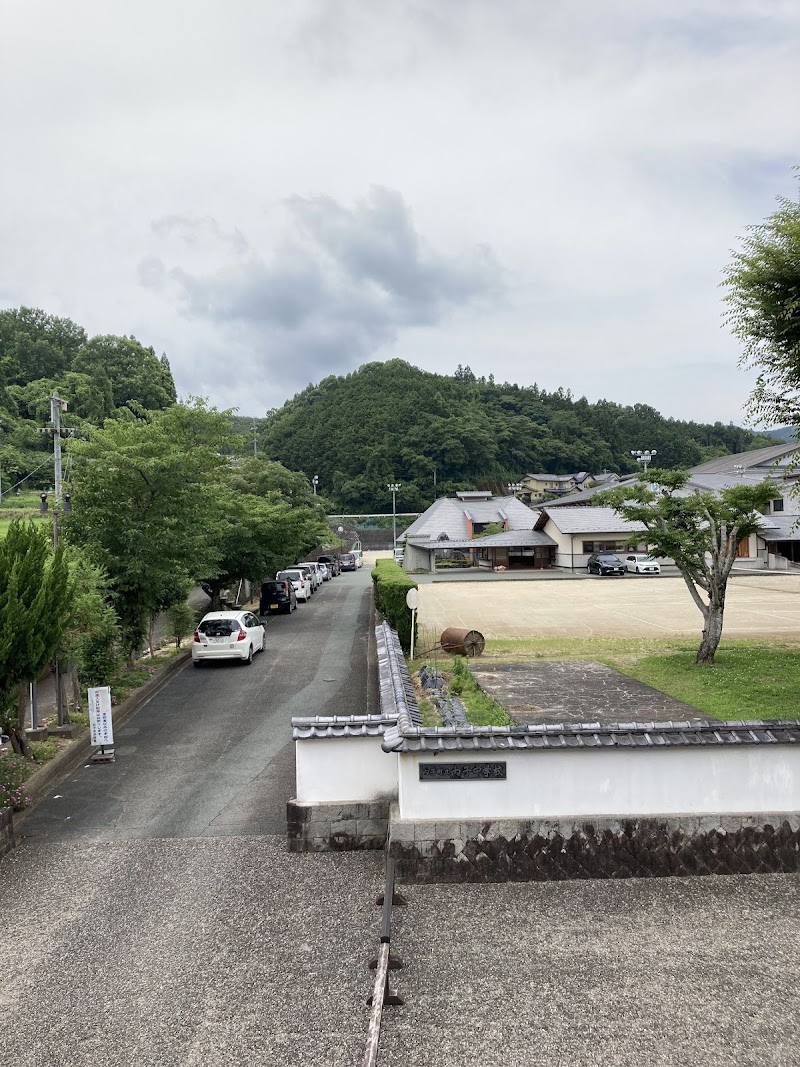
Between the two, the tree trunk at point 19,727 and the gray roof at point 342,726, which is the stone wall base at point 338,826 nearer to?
the gray roof at point 342,726

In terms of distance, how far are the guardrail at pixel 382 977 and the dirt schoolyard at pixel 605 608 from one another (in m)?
16.1

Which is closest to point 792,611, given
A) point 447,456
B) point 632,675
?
point 632,675

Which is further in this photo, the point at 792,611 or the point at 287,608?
the point at 287,608

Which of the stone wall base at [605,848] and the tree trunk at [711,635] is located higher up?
the tree trunk at [711,635]

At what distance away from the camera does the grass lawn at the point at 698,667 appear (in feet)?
40.8

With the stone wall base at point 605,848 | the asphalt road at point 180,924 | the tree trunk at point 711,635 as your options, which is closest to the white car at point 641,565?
the tree trunk at point 711,635

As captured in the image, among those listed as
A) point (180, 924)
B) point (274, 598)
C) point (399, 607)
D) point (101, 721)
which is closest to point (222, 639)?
point (399, 607)

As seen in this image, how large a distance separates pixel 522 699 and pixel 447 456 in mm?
91205

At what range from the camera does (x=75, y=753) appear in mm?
11273

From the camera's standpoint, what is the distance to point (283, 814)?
8.69m

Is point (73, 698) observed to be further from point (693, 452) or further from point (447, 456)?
point (693, 452)

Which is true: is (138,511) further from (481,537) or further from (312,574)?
(481,537)

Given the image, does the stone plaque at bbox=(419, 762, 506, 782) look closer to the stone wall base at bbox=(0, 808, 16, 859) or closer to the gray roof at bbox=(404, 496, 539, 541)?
the stone wall base at bbox=(0, 808, 16, 859)

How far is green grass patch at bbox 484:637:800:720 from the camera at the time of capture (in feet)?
40.8
